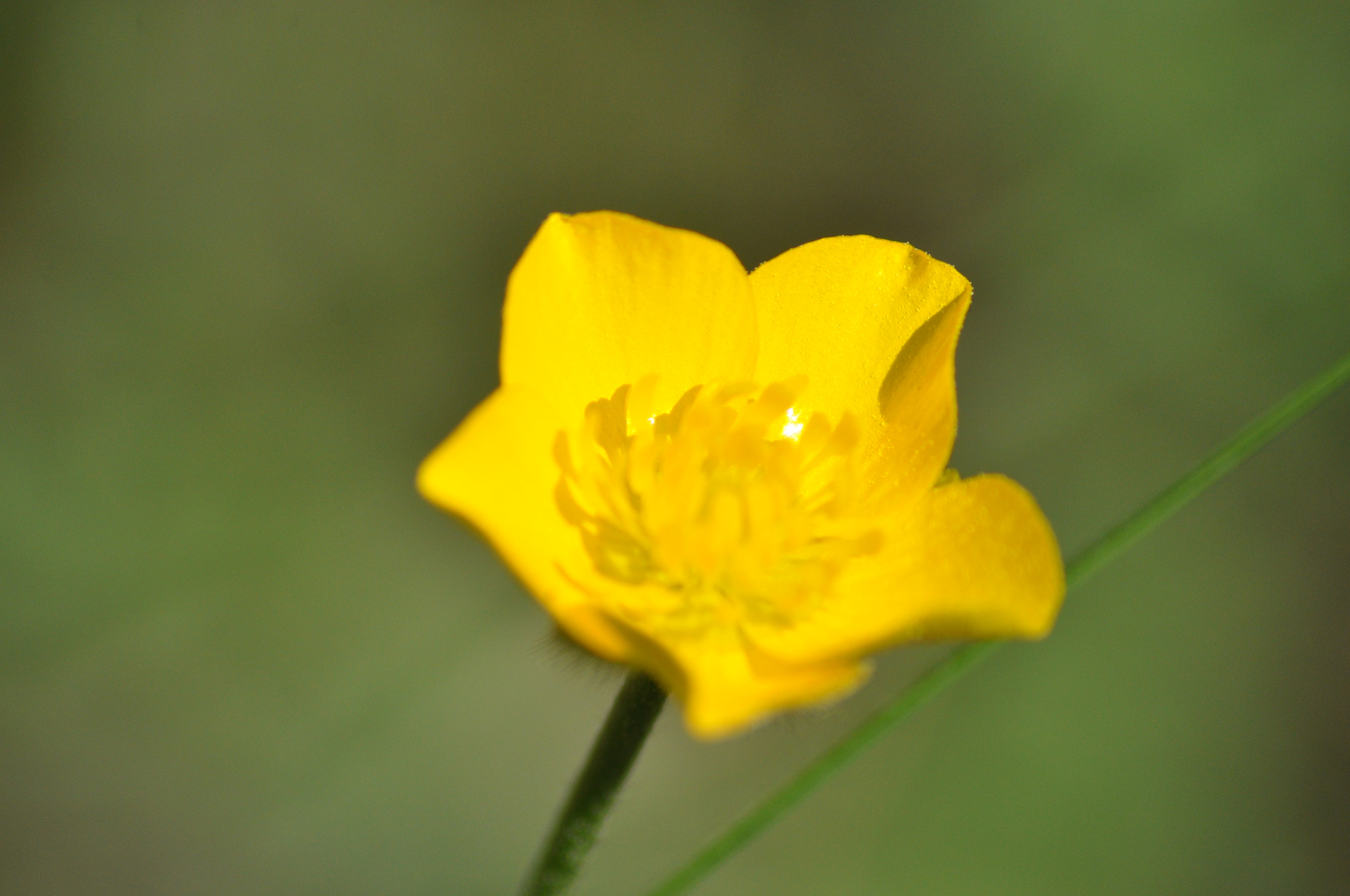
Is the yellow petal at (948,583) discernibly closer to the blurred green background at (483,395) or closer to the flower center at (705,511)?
the flower center at (705,511)

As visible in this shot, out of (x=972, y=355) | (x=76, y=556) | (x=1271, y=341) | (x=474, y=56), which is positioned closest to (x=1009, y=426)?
(x=972, y=355)

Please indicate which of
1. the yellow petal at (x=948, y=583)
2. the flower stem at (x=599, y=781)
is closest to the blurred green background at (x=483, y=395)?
the flower stem at (x=599, y=781)

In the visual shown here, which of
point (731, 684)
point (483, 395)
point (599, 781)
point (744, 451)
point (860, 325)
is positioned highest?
point (860, 325)

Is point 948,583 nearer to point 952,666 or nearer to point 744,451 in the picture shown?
point 952,666

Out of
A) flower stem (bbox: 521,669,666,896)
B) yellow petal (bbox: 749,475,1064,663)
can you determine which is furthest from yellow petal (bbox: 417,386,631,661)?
yellow petal (bbox: 749,475,1064,663)

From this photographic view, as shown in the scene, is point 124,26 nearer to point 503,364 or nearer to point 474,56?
point 474,56

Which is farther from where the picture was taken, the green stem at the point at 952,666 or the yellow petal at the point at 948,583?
the green stem at the point at 952,666

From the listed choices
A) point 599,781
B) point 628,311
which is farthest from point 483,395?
point 599,781
